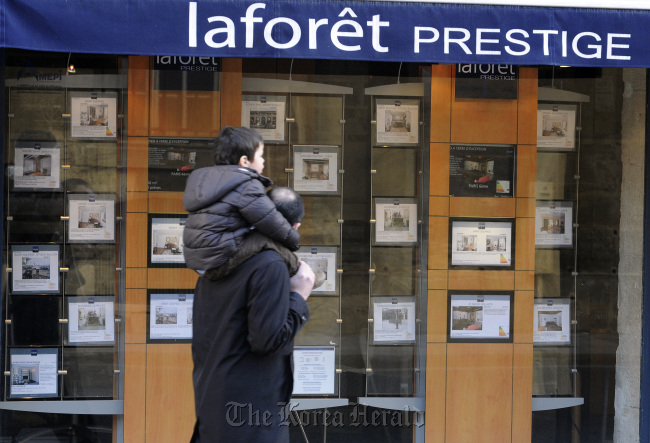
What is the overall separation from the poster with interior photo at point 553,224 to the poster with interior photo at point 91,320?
330 centimetres

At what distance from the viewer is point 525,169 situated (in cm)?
581

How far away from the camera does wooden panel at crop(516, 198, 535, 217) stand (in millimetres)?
5797

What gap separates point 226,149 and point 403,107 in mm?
2932

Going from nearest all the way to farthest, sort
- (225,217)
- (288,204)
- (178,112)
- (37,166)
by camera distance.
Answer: (225,217)
(288,204)
(178,112)
(37,166)

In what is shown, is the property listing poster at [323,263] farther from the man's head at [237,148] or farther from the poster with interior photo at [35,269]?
the man's head at [237,148]

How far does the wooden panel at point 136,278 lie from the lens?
5.55m

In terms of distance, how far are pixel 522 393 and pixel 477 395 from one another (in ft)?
1.16

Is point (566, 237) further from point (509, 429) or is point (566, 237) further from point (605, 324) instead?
point (509, 429)

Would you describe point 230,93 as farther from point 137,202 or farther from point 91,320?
point 91,320

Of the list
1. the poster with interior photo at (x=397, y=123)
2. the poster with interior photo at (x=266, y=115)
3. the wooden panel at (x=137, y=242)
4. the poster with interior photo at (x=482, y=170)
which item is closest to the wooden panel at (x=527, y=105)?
the poster with interior photo at (x=482, y=170)

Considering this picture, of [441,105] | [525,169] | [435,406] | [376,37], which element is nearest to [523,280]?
[525,169]

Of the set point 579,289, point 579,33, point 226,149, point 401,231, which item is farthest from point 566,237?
point 226,149

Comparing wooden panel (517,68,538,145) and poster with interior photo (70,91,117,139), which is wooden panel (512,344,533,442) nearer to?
wooden panel (517,68,538,145)

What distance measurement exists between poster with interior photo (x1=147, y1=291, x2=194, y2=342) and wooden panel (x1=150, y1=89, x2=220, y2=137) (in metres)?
1.17
